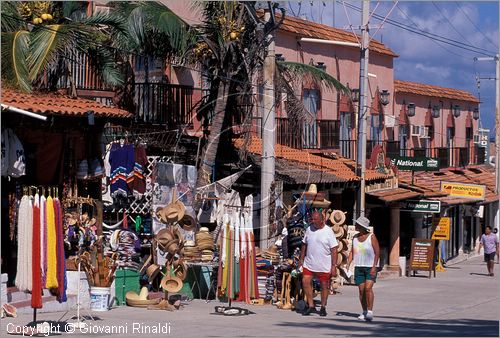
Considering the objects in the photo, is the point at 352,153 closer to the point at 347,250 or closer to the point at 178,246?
the point at 347,250

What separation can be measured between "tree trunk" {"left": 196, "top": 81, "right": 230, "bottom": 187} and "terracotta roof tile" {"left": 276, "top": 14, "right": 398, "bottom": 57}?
7524 millimetres

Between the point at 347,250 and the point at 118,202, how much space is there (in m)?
4.50

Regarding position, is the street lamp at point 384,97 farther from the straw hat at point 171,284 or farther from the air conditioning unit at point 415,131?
the straw hat at point 171,284

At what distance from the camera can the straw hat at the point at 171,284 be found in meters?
15.6

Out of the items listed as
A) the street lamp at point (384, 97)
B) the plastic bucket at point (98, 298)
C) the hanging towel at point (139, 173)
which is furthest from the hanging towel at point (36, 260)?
the street lamp at point (384, 97)

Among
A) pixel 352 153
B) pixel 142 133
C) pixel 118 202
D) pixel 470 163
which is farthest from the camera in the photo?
pixel 470 163

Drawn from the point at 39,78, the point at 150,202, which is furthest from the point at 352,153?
the point at 39,78

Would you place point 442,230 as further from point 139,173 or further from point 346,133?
point 139,173

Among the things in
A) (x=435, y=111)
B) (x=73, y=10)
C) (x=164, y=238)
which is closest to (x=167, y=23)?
(x=73, y=10)

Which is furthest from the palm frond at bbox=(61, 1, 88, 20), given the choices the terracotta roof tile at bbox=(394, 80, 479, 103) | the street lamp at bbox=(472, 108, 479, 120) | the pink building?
the street lamp at bbox=(472, 108, 479, 120)

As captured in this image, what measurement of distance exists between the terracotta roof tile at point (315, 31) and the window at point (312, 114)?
1.74 meters

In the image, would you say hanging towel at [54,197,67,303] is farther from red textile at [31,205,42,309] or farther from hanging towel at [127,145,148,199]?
hanging towel at [127,145,148,199]

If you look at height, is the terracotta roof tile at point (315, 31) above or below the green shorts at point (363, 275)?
above

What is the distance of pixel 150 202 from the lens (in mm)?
20031
